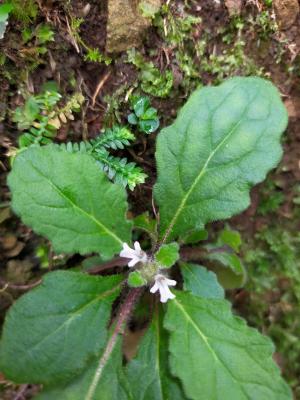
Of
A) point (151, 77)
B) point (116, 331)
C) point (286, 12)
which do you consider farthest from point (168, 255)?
point (286, 12)

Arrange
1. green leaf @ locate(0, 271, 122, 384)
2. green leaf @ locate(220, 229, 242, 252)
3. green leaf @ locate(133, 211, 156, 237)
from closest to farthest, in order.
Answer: green leaf @ locate(0, 271, 122, 384)
green leaf @ locate(133, 211, 156, 237)
green leaf @ locate(220, 229, 242, 252)

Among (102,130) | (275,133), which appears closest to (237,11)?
(275,133)

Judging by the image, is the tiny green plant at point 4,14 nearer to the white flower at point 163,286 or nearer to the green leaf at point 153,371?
the white flower at point 163,286

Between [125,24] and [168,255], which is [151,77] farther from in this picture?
[168,255]

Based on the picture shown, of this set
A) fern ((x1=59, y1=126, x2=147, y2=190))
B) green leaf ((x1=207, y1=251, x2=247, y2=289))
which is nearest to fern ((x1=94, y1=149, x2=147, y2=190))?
fern ((x1=59, y1=126, x2=147, y2=190))

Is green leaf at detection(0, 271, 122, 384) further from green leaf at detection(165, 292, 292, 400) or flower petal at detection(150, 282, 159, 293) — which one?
green leaf at detection(165, 292, 292, 400)

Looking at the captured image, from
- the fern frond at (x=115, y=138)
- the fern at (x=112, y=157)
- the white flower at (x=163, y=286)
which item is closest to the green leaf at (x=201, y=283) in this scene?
the white flower at (x=163, y=286)
